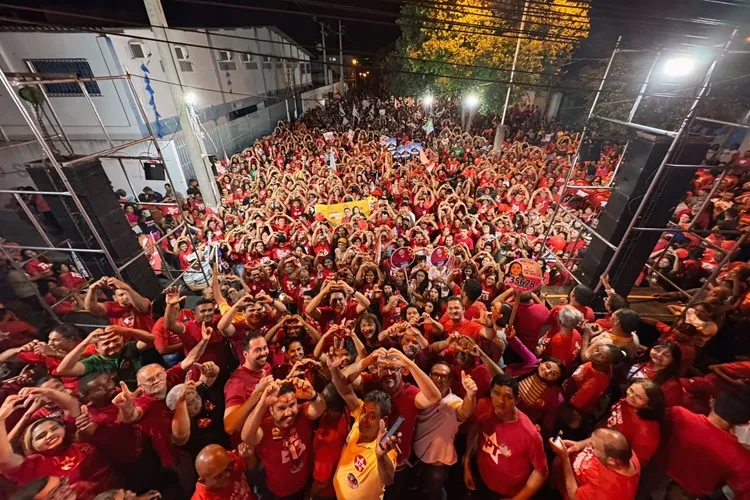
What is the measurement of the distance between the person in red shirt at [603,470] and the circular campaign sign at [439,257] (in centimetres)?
327

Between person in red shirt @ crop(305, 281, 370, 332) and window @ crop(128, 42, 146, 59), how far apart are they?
1326 cm

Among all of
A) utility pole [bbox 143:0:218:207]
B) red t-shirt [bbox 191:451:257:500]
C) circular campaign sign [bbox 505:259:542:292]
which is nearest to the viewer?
red t-shirt [bbox 191:451:257:500]

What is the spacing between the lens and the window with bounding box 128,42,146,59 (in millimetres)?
11516

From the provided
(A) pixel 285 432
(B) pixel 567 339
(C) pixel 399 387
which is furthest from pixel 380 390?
(B) pixel 567 339

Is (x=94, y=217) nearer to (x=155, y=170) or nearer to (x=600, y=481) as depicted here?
(x=155, y=170)

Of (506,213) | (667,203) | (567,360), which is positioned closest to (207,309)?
(567,360)

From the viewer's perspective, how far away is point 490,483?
2.76 meters

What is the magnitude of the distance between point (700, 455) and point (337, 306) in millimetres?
3606

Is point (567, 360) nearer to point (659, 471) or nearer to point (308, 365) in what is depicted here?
point (659, 471)

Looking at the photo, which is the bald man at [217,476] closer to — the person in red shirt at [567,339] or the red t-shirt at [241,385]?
the red t-shirt at [241,385]

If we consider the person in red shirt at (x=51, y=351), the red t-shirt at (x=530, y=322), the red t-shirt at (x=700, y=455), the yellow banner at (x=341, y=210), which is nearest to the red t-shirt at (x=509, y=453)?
the red t-shirt at (x=700, y=455)

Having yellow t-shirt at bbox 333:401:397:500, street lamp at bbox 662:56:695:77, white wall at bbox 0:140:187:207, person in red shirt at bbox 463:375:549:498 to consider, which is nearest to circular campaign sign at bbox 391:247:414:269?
person in red shirt at bbox 463:375:549:498

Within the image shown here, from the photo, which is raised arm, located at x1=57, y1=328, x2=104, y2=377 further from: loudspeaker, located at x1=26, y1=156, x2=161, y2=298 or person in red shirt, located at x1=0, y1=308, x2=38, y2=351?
loudspeaker, located at x1=26, y1=156, x2=161, y2=298

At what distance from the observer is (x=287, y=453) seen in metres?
2.60
